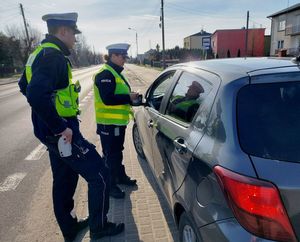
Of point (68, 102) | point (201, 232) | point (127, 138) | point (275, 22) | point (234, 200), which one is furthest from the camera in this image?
point (275, 22)

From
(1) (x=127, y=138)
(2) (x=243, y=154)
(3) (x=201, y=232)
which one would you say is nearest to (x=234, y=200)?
(2) (x=243, y=154)

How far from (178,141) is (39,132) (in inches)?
51.0

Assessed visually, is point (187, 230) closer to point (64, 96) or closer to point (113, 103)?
point (64, 96)

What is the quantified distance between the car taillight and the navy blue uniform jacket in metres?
1.47

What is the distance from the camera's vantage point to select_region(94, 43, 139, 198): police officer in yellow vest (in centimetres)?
364

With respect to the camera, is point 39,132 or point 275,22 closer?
point 39,132

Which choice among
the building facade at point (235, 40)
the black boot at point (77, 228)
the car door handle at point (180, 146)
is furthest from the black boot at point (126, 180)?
the building facade at point (235, 40)

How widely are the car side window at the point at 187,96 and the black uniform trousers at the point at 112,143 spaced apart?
3.29ft

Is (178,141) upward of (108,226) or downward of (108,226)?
upward

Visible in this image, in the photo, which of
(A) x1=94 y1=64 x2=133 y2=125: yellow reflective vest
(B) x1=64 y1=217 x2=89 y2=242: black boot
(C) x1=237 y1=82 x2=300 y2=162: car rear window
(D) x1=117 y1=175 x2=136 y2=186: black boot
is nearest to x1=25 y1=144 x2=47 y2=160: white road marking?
(D) x1=117 y1=175 x2=136 y2=186: black boot

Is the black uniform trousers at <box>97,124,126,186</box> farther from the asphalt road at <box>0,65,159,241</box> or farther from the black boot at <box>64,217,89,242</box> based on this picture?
the asphalt road at <box>0,65,159,241</box>

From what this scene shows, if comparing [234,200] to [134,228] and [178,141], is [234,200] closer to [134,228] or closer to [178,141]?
[178,141]

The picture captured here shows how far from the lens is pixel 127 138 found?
23.3 ft

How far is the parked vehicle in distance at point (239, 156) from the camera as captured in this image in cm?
160
